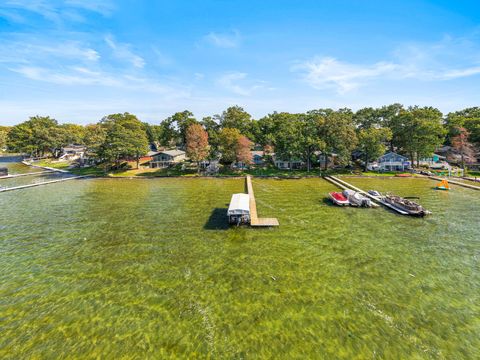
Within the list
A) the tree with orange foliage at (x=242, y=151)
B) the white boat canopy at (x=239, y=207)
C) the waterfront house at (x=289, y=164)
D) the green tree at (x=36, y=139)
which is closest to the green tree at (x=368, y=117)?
the waterfront house at (x=289, y=164)

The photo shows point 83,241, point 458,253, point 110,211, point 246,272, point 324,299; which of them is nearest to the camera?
point 324,299

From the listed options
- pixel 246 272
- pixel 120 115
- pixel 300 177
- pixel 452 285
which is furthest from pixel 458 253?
pixel 120 115

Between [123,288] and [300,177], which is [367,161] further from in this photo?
[123,288]

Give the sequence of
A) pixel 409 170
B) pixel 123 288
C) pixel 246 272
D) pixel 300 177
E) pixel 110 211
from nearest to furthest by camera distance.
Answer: pixel 123 288 → pixel 246 272 → pixel 110 211 → pixel 300 177 → pixel 409 170

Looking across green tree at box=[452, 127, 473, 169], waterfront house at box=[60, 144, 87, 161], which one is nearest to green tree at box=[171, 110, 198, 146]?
waterfront house at box=[60, 144, 87, 161]

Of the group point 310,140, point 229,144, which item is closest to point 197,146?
point 229,144

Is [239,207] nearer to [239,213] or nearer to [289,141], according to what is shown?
[239,213]

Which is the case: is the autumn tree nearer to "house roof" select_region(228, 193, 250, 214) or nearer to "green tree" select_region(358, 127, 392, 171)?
"house roof" select_region(228, 193, 250, 214)
